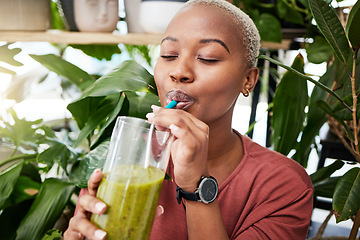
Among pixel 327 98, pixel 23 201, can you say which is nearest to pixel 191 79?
pixel 327 98

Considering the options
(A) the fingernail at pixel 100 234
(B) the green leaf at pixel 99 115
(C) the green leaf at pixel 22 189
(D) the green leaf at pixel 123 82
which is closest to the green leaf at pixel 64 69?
(B) the green leaf at pixel 99 115

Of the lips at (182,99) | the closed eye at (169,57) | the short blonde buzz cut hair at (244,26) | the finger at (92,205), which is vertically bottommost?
the finger at (92,205)

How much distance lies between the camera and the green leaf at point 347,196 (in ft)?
2.83

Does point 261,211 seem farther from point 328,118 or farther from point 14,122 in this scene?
point 14,122

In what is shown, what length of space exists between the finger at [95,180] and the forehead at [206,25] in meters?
0.35

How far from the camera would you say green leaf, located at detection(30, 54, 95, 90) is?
122cm

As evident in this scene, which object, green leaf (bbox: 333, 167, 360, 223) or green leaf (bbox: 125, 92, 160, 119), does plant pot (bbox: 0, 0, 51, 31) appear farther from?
green leaf (bbox: 333, 167, 360, 223)

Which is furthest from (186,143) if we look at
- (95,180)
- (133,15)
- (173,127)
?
(133,15)

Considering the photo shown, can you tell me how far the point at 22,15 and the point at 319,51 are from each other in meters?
1.16

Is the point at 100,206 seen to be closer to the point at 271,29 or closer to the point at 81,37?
the point at 81,37

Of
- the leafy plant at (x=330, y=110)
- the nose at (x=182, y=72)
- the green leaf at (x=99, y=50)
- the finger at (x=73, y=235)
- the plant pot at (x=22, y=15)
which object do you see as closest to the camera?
the finger at (x=73, y=235)

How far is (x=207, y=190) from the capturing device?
26.7 inches

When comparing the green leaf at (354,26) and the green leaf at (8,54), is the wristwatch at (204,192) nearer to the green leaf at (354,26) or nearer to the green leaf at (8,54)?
the green leaf at (354,26)

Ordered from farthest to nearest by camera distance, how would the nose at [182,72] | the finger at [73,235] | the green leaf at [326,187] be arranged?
the green leaf at [326,187]
the nose at [182,72]
the finger at [73,235]
